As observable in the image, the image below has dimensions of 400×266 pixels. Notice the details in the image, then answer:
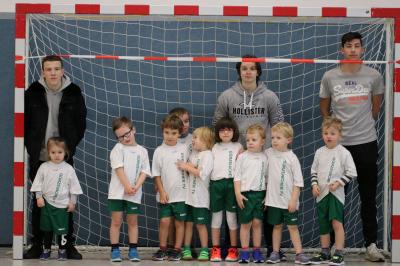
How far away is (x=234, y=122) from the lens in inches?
277

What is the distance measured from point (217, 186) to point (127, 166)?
770mm

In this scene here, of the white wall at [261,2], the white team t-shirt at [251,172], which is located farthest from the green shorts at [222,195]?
the white wall at [261,2]

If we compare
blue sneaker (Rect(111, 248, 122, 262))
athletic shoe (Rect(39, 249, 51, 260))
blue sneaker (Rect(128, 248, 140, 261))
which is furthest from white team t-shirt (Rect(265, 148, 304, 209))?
athletic shoe (Rect(39, 249, 51, 260))

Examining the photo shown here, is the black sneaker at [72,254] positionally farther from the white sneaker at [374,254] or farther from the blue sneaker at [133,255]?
the white sneaker at [374,254]

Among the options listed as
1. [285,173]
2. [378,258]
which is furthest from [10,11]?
[378,258]

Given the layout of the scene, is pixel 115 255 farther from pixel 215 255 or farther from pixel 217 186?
pixel 217 186

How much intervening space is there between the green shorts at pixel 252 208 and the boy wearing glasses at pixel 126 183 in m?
0.86

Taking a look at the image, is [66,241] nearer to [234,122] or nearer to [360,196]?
[234,122]

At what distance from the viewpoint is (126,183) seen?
6.90 metres

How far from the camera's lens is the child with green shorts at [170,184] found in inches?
278

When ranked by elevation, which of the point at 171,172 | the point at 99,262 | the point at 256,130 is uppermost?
the point at 256,130

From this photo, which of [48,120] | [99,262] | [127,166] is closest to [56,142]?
[48,120]

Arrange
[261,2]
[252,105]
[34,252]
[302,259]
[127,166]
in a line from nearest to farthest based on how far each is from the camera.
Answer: [302,259] < [127,166] < [34,252] < [252,105] < [261,2]

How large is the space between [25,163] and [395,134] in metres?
3.13
